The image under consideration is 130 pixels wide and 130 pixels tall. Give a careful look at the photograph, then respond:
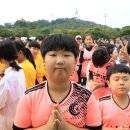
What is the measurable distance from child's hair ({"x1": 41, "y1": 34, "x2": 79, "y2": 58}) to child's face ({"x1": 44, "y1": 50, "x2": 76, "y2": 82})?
26 millimetres

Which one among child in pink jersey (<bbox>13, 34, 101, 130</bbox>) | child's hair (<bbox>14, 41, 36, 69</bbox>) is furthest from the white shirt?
child in pink jersey (<bbox>13, 34, 101, 130</bbox>)

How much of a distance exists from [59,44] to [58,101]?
330 mm

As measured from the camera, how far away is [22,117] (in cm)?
185

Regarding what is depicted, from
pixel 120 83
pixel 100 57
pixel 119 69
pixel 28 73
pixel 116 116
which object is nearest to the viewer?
pixel 116 116

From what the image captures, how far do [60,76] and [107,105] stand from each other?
137 cm

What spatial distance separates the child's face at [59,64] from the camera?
5.70 feet

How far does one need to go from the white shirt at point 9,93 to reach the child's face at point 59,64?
165 cm

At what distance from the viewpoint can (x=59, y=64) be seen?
173 cm

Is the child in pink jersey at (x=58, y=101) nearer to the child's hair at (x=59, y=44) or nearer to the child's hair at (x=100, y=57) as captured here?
the child's hair at (x=59, y=44)

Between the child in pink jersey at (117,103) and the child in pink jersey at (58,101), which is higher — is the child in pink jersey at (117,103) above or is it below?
below

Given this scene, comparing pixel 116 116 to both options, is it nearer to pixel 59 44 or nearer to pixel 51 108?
pixel 51 108

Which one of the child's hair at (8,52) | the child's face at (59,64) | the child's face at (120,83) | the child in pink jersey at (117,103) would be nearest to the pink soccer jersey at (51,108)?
the child's face at (59,64)

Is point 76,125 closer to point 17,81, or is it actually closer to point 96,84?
point 17,81

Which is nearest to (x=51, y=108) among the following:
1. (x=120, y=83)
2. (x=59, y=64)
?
(x=59, y=64)
